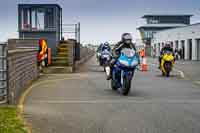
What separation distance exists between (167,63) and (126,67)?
914cm

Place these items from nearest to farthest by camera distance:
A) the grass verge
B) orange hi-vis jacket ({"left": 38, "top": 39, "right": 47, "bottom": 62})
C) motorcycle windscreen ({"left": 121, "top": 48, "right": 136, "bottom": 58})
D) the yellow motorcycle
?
the grass verge
motorcycle windscreen ({"left": 121, "top": 48, "right": 136, "bottom": 58})
the yellow motorcycle
orange hi-vis jacket ({"left": 38, "top": 39, "right": 47, "bottom": 62})

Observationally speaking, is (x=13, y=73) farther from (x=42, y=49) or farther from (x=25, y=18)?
(x=25, y=18)

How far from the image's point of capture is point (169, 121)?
8852mm

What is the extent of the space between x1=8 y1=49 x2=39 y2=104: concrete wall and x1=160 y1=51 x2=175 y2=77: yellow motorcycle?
692cm

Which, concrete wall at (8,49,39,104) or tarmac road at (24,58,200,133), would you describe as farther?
concrete wall at (8,49,39,104)

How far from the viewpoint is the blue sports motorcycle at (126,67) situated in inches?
539

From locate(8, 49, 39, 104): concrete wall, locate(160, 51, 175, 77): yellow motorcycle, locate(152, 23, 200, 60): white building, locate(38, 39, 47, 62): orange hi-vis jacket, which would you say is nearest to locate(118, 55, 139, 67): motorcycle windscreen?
locate(8, 49, 39, 104): concrete wall

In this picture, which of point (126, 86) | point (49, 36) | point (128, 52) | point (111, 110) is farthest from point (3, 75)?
point (49, 36)

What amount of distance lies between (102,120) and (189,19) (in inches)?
4974

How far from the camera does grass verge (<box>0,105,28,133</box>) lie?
306 inches

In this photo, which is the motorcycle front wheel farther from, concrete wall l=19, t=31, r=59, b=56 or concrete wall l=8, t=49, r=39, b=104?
concrete wall l=19, t=31, r=59, b=56

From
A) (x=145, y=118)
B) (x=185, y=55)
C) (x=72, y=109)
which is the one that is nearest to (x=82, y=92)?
(x=72, y=109)

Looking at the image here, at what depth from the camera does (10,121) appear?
8.54 meters

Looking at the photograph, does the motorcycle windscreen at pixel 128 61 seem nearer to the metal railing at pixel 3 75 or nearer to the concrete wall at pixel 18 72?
the concrete wall at pixel 18 72
